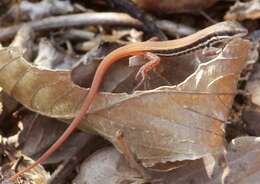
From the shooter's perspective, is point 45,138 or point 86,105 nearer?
point 86,105

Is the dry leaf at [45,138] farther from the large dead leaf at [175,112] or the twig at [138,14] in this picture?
the twig at [138,14]

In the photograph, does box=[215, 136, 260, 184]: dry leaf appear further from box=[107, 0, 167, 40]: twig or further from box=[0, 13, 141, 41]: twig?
box=[0, 13, 141, 41]: twig

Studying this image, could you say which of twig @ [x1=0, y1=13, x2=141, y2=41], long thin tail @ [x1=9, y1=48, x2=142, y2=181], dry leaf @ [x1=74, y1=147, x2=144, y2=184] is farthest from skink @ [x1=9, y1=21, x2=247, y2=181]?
twig @ [x1=0, y1=13, x2=141, y2=41]

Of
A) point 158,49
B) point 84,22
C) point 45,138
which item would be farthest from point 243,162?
point 84,22

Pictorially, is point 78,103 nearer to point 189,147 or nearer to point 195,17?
point 189,147

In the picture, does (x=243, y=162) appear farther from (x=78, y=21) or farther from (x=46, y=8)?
(x=46, y=8)
